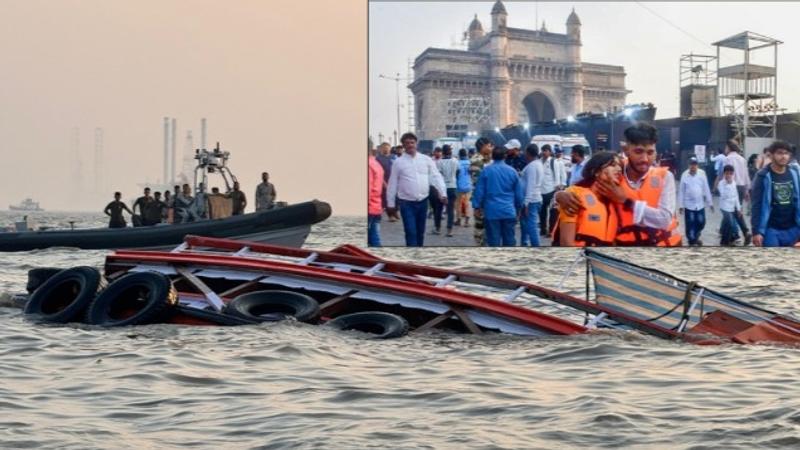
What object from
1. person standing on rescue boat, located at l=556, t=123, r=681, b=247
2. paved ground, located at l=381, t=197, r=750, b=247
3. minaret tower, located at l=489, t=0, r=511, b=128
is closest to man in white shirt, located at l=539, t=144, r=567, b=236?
paved ground, located at l=381, t=197, r=750, b=247

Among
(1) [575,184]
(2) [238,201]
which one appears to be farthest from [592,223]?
(2) [238,201]

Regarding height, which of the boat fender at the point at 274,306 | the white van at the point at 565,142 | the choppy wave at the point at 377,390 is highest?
the white van at the point at 565,142

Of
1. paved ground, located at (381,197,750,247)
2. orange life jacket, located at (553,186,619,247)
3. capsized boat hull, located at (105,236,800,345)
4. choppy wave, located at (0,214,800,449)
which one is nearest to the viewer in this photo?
choppy wave, located at (0,214,800,449)

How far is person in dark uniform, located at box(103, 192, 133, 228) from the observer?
23094 mm

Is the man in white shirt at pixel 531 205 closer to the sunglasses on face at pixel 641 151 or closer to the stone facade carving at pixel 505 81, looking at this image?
the sunglasses on face at pixel 641 151

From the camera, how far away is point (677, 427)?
6043mm

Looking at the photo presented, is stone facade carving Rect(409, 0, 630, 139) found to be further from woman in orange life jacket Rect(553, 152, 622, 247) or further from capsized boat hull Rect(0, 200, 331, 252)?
woman in orange life jacket Rect(553, 152, 622, 247)

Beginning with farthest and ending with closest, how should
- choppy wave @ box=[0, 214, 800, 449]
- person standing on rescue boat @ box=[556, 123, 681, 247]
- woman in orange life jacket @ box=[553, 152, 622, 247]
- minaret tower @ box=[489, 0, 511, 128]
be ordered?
1. minaret tower @ box=[489, 0, 511, 128]
2. person standing on rescue boat @ box=[556, 123, 681, 247]
3. woman in orange life jacket @ box=[553, 152, 622, 247]
4. choppy wave @ box=[0, 214, 800, 449]

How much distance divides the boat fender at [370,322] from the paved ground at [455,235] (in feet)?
24.8

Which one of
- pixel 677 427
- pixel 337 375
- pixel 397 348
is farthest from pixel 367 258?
pixel 677 427

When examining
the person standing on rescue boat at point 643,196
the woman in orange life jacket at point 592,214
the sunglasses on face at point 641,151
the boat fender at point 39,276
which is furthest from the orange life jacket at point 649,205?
the boat fender at point 39,276

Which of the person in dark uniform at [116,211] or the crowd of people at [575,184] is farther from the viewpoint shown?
the person in dark uniform at [116,211]

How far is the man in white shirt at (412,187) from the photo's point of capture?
54.3 ft

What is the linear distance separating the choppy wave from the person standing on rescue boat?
204 inches
